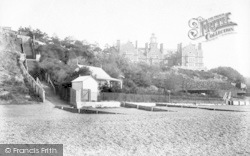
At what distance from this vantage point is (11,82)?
860 inches

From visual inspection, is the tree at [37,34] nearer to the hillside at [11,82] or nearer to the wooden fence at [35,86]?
the hillside at [11,82]

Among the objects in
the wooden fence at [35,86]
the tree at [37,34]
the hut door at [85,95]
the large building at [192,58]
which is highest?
the tree at [37,34]

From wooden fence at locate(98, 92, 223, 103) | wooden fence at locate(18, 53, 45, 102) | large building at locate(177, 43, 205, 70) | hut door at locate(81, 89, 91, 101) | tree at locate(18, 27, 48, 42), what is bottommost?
wooden fence at locate(98, 92, 223, 103)

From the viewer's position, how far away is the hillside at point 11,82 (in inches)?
752

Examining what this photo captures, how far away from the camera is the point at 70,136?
7090 millimetres

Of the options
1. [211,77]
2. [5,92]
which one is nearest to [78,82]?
[5,92]

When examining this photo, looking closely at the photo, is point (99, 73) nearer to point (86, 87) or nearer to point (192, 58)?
point (86, 87)

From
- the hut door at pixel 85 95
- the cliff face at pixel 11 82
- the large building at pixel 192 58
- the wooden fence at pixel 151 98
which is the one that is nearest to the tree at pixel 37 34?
the cliff face at pixel 11 82

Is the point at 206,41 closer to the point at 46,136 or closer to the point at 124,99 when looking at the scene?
the point at 46,136

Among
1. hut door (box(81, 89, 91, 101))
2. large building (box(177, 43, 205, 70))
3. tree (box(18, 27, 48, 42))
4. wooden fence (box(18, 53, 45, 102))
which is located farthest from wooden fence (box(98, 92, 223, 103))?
tree (box(18, 27, 48, 42))

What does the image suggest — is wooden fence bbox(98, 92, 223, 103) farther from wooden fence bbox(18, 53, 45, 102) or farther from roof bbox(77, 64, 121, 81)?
wooden fence bbox(18, 53, 45, 102)

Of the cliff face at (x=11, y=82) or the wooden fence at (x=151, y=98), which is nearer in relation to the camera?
the cliff face at (x=11, y=82)

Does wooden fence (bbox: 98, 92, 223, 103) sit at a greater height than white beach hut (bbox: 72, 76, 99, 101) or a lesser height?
lesser

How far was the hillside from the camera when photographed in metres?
19.1
